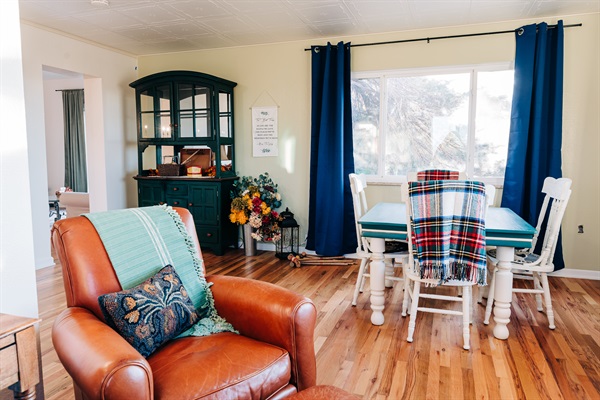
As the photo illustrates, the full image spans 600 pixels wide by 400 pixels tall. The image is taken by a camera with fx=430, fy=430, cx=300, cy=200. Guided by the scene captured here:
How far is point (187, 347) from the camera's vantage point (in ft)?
5.32

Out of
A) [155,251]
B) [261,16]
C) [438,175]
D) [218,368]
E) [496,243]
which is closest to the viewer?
[218,368]

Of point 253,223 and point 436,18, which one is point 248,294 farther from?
point 436,18

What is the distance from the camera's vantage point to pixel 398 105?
15.2 ft

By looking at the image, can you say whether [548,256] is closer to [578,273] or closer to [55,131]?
[578,273]

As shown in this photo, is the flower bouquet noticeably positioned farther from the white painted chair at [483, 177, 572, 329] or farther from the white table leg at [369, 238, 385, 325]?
the white painted chair at [483, 177, 572, 329]

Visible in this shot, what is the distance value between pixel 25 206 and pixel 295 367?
1.23m

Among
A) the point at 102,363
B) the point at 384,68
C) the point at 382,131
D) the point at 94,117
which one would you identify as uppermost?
the point at 384,68

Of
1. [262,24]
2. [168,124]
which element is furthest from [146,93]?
[262,24]

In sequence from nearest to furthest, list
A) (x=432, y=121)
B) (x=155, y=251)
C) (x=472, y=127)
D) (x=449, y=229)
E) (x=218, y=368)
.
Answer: (x=218, y=368) < (x=155, y=251) < (x=449, y=229) < (x=472, y=127) < (x=432, y=121)

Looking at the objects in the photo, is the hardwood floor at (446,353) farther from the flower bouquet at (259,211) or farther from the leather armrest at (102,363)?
the flower bouquet at (259,211)

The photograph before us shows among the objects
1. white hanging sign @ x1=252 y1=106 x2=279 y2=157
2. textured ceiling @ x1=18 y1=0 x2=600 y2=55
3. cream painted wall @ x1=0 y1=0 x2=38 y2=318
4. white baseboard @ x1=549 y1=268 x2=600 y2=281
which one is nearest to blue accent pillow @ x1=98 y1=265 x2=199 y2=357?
cream painted wall @ x1=0 y1=0 x2=38 y2=318

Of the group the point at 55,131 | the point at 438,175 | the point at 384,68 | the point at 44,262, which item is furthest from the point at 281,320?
the point at 55,131

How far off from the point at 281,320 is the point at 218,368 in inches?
11.6

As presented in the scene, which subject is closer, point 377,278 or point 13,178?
point 13,178
